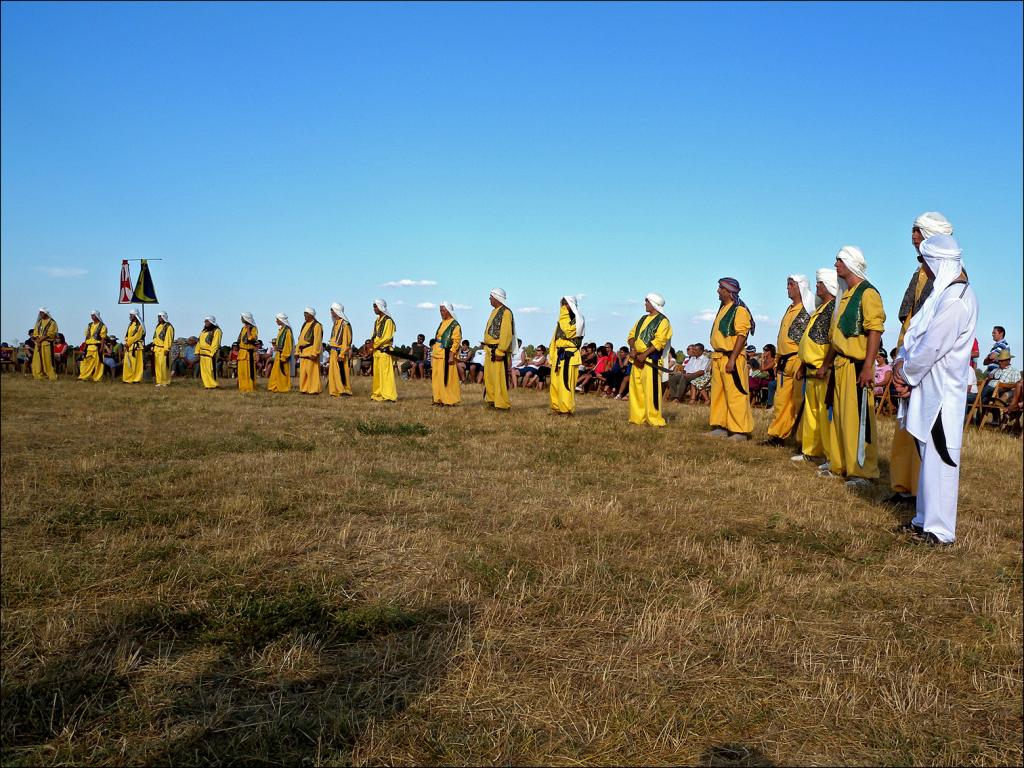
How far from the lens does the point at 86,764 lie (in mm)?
2604

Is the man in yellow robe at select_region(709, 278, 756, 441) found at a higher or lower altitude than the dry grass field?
higher

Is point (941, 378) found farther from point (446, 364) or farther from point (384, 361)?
point (384, 361)

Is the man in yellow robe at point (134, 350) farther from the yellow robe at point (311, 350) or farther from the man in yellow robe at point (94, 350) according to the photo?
the yellow robe at point (311, 350)

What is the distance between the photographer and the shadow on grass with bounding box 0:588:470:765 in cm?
272

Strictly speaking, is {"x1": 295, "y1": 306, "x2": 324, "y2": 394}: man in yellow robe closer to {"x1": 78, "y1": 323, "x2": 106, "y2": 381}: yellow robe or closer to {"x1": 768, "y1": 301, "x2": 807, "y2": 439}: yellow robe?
{"x1": 78, "y1": 323, "x2": 106, "y2": 381}: yellow robe

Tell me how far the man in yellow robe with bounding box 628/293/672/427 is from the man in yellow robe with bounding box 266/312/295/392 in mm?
9586

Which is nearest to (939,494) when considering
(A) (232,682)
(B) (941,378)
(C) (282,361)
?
(B) (941,378)

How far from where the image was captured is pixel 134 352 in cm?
2123

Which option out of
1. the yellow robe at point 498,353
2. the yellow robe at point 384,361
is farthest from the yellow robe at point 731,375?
the yellow robe at point 384,361

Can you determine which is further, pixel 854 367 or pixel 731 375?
pixel 731 375

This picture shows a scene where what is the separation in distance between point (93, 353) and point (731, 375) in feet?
57.6

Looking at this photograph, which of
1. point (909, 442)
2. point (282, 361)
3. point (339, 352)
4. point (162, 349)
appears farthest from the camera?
point (162, 349)

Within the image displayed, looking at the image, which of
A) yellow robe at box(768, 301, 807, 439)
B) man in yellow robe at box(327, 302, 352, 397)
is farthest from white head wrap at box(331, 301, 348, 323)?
yellow robe at box(768, 301, 807, 439)

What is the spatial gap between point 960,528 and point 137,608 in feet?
18.2
